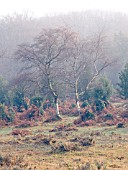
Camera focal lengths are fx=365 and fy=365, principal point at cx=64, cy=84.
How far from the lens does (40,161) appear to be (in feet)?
41.5

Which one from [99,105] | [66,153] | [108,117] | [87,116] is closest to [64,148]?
[66,153]

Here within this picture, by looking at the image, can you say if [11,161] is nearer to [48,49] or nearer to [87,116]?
[87,116]

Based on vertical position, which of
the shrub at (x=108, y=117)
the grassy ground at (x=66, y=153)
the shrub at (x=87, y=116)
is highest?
the shrub at (x=87, y=116)

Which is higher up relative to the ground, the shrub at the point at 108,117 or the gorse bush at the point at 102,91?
the gorse bush at the point at 102,91

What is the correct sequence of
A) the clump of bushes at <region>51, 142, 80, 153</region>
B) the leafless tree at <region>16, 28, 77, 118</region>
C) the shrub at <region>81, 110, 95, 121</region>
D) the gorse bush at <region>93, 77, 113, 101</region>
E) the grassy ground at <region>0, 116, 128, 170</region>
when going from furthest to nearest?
the gorse bush at <region>93, 77, 113, 101</region>, the leafless tree at <region>16, 28, 77, 118</region>, the shrub at <region>81, 110, 95, 121</region>, the clump of bushes at <region>51, 142, 80, 153</region>, the grassy ground at <region>0, 116, 128, 170</region>

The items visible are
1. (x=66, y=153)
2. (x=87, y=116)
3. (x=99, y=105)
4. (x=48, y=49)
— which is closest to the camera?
(x=66, y=153)

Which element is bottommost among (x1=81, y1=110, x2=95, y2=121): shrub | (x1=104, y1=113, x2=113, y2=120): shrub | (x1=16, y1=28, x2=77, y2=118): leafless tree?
(x1=104, y1=113, x2=113, y2=120): shrub

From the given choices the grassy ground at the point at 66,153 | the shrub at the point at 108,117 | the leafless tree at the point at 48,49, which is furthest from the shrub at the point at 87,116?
the grassy ground at the point at 66,153

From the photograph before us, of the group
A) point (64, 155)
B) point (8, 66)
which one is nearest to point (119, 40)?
point (8, 66)

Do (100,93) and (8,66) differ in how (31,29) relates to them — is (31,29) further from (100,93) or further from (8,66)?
(100,93)

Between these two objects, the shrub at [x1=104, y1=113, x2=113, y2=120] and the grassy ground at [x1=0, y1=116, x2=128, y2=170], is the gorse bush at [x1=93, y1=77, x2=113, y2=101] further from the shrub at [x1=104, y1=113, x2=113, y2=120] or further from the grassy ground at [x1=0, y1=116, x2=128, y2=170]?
the grassy ground at [x1=0, y1=116, x2=128, y2=170]

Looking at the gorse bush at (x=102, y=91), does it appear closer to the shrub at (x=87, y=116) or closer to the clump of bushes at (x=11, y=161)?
the shrub at (x=87, y=116)

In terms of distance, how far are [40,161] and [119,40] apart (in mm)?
55983

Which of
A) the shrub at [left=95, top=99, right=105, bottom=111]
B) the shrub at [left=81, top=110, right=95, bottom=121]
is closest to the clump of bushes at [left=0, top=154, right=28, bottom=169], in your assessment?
the shrub at [left=81, top=110, right=95, bottom=121]
